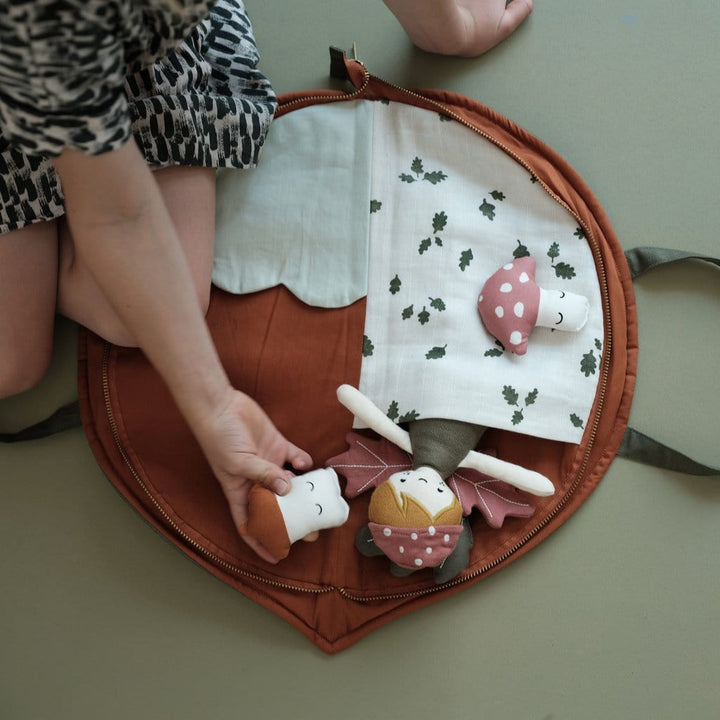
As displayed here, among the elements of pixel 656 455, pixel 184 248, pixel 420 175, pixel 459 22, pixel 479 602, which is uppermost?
pixel 459 22

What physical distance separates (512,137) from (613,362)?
1.14 ft

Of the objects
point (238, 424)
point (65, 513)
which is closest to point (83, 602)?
point (65, 513)

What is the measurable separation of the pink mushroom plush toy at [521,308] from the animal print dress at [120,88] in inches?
14.6

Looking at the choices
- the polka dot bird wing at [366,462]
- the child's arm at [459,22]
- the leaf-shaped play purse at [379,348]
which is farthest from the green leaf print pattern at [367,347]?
the child's arm at [459,22]

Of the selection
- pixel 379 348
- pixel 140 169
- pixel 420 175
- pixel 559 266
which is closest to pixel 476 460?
pixel 379 348

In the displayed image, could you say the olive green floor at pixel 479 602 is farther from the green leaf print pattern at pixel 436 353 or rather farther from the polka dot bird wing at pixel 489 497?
the green leaf print pattern at pixel 436 353

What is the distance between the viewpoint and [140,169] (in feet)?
2.19

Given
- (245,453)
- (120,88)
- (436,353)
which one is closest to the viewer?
(120,88)

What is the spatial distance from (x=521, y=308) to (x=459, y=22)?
1.39 feet

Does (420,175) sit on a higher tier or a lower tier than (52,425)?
higher

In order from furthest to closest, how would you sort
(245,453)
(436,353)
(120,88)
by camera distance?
(436,353) < (245,453) < (120,88)

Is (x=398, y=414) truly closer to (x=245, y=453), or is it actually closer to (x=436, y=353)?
(x=436, y=353)

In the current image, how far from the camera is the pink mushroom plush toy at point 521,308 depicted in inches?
38.5

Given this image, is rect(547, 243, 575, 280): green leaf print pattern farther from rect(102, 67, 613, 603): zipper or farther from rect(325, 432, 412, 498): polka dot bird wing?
rect(325, 432, 412, 498): polka dot bird wing
